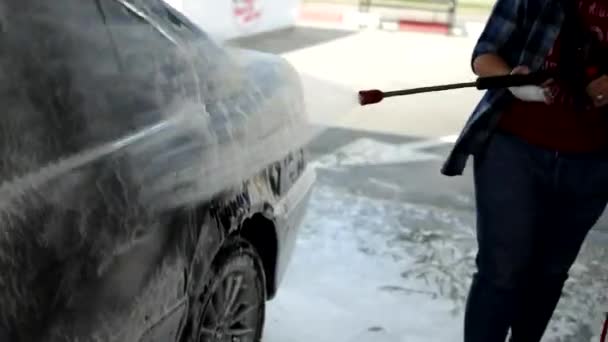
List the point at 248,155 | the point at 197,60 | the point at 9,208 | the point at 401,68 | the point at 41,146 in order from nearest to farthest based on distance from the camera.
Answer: the point at 9,208 → the point at 41,146 → the point at 197,60 → the point at 248,155 → the point at 401,68

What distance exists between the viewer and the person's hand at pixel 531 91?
2340 mm

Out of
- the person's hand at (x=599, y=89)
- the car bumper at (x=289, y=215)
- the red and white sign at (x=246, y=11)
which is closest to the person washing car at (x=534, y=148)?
the person's hand at (x=599, y=89)

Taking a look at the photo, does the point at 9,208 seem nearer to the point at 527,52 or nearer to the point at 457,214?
the point at 527,52

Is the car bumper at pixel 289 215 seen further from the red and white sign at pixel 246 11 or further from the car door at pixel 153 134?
the red and white sign at pixel 246 11

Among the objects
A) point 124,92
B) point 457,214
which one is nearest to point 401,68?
point 457,214

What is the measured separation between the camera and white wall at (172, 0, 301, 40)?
9789 millimetres

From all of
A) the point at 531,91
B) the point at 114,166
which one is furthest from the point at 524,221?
the point at 114,166

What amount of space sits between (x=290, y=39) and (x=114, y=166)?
9.58 metres

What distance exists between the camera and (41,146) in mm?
1639

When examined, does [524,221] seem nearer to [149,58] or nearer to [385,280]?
[149,58]

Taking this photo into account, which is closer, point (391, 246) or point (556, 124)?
point (556, 124)

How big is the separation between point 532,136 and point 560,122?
84mm

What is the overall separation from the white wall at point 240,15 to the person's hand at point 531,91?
21.3 feet

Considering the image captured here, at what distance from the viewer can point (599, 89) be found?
2320 mm
